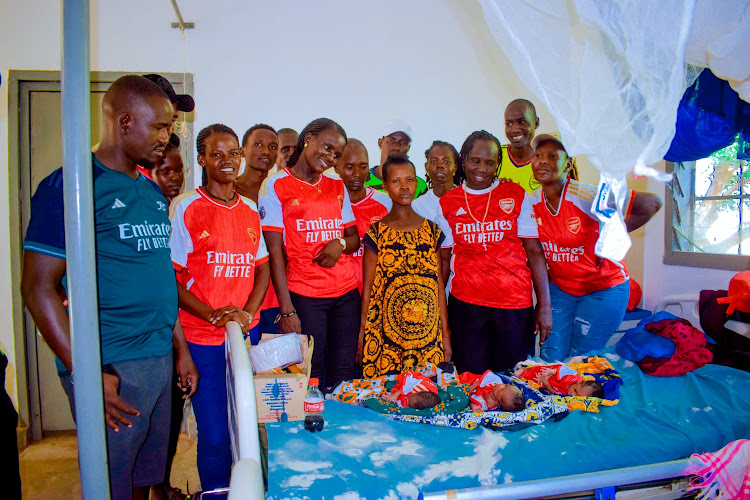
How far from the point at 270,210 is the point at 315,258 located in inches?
14.0

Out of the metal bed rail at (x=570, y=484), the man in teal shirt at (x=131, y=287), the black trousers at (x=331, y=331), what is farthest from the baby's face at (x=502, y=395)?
the man in teal shirt at (x=131, y=287)

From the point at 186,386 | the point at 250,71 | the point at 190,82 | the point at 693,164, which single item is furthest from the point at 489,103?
the point at 186,386

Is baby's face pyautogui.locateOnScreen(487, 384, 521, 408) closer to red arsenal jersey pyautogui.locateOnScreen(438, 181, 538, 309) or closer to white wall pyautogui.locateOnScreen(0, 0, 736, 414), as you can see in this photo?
red arsenal jersey pyautogui.locateOnScreen(438, 181, 538, 309)

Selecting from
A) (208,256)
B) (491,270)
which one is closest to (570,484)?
(491,270)

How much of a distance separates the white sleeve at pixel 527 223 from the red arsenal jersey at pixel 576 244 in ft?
0.33

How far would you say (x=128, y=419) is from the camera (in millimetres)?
1546

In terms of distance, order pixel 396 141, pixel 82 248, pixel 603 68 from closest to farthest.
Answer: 1. pixel 82 248
2. pixel 603 68
3. pixel 396 141

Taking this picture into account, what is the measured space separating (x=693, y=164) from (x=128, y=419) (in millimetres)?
4283

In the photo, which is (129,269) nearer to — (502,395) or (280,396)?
(280,396)

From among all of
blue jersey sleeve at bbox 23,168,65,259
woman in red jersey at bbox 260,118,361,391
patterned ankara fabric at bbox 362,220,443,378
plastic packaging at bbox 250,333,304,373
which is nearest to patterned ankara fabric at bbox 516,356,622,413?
patterned ankara fabric at bbox 362,220,443,378

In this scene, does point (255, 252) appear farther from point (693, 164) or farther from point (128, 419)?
point (693, 164)

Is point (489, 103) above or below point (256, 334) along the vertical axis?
above

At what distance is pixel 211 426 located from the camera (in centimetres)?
215

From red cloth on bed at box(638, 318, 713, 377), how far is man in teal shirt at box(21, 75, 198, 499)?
2520 mm
